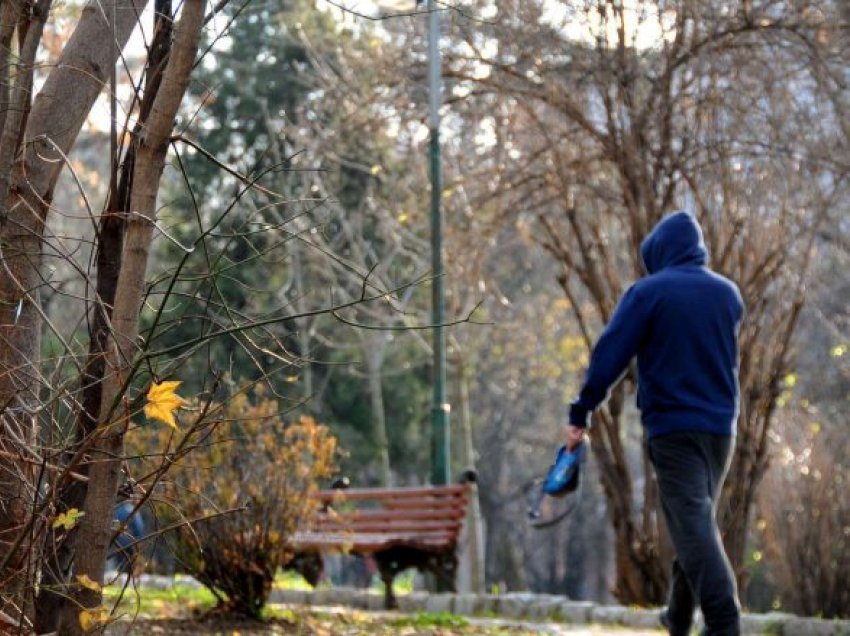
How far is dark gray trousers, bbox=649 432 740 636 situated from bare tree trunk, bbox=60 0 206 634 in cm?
294

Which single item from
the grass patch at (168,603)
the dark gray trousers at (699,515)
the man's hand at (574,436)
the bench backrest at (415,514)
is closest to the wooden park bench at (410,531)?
the bench backrest at (415,514)

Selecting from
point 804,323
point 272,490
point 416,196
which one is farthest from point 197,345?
point 804,323

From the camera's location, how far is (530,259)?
3306cm

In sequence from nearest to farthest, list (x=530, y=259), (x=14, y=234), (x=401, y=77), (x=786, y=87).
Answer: (x=14, y=234) → (x=786, y=87) → (x=401, y=77) → (x=530, y=259)

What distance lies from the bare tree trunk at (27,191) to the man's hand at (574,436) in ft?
8.94

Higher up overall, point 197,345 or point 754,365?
point 754,365

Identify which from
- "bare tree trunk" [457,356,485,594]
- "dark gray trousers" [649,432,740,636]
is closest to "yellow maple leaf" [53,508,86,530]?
"dark gray trousers" [649,432,740,636]

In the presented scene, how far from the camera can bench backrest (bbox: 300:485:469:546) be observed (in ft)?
42.7

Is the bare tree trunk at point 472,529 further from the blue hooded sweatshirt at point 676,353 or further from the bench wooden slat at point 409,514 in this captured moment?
the blue hooded sweatshirt at point 676,353

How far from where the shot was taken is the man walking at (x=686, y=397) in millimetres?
6324

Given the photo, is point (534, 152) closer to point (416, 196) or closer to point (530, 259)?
point (416, 196)

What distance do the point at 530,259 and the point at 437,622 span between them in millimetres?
24205

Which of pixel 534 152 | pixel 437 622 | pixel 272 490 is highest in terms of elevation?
pixel 534 152

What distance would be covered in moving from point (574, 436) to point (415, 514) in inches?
265
